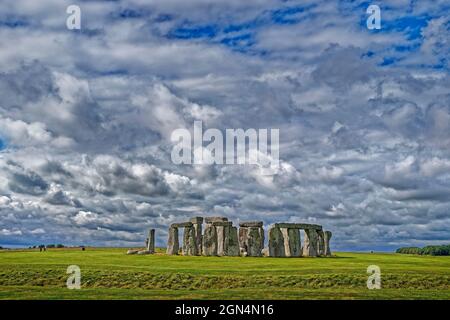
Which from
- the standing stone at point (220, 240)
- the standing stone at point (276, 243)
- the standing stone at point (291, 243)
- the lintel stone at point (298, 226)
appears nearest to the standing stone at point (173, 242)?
the standing stone at point (220, 240)

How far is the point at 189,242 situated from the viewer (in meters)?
56.2

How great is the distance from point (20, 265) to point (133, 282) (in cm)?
1085

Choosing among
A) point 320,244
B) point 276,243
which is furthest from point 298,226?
point 320,244

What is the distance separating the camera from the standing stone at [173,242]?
58.5 m

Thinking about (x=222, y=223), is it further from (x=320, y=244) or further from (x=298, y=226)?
(x=320, y=244)

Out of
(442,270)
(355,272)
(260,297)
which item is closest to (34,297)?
(260,297)

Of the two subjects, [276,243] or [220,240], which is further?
[220,240]

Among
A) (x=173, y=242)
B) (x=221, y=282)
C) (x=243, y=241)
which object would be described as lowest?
(x=221, y=282)

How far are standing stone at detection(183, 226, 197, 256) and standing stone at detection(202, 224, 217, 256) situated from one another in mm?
1666

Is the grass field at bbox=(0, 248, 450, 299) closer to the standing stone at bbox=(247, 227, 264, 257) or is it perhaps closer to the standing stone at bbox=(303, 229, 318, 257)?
the standing stone at bbox=(247, 227, 264, 257)

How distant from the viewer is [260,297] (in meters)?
25.1

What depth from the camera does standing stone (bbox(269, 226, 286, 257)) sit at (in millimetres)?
53688

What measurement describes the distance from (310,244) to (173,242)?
13541 millimetres
